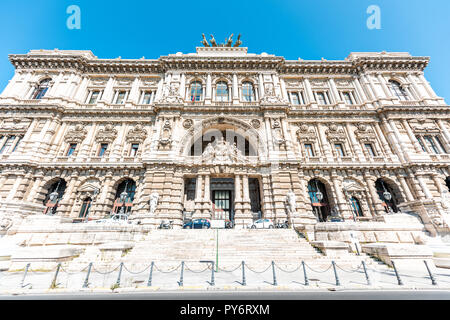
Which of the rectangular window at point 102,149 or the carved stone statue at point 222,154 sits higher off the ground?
the rectangular window at point 102,149

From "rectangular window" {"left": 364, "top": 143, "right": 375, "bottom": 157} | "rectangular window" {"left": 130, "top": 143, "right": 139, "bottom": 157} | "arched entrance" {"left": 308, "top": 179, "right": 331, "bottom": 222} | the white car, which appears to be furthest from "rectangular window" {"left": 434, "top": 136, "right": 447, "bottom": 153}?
"rectangular window" {"left": 130, "top": 143, "right": 139, "bottom": 157}

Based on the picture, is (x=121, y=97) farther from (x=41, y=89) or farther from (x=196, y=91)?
(x=196, y=91)

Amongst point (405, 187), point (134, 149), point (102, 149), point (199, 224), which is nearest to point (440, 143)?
point (405, 187)

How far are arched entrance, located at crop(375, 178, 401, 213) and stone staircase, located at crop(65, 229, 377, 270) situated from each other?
525 inches

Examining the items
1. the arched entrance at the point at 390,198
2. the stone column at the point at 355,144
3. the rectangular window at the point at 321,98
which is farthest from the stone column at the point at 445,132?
the rectangular window at the point at 321,98

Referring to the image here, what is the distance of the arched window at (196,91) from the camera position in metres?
24.2

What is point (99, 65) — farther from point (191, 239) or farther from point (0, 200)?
point (191, 239)

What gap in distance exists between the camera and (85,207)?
18406 millimetres

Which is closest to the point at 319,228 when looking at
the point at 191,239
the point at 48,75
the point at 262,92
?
the point at 191,239

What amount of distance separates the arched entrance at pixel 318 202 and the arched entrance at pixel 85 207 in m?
23.1

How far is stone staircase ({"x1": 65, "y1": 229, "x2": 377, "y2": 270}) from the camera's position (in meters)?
8.90

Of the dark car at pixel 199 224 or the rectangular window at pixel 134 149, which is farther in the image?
the rectangular window at pixel 134 149

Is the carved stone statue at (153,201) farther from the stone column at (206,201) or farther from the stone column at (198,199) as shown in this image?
the stone column at (206,201)
